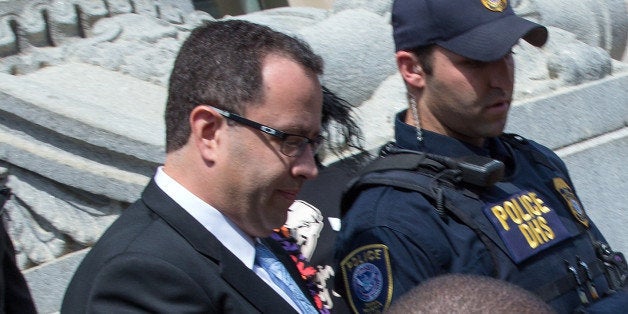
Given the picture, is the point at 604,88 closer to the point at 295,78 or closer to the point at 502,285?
the point at 295,78

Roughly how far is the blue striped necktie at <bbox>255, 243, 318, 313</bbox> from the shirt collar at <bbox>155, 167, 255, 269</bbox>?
0.05 m

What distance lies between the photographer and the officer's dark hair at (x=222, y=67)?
A: 175cm

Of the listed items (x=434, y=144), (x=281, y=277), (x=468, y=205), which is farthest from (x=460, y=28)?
(x=281, y=277)

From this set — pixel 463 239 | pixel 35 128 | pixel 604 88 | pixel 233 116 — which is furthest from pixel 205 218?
pixel 604 88

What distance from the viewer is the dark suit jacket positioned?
1615 millimetres

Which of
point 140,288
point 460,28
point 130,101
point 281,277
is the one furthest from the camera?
point 130,101

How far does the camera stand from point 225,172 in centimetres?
174

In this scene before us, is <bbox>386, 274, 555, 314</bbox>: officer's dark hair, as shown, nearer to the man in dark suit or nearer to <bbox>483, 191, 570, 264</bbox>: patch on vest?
the man in dark suit

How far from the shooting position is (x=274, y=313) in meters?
1.74

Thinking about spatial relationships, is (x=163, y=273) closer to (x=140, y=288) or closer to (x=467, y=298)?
(x=140, y=288)

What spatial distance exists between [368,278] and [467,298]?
0.67 metres

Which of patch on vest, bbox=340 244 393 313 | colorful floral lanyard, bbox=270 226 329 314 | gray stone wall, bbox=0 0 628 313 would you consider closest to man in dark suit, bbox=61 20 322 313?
patch on vest, bbox=340 244 393 313

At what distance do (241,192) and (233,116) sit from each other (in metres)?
0.14

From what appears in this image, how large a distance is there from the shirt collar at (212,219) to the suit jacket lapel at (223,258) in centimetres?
1
